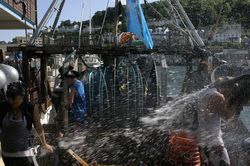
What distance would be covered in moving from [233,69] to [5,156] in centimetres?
410

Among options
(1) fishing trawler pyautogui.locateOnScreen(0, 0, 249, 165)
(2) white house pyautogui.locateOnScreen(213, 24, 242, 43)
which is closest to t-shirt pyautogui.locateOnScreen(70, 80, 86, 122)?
(1) fishing trawler pyautogui.locateOnScreen(0, 0, 249, 165)

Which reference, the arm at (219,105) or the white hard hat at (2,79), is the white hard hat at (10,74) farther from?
the arm at (219,105)

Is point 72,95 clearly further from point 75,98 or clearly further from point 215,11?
point 215,11

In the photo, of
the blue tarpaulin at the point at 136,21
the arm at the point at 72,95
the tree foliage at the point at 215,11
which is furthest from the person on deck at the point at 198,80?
the tree foliage at the point at 215,11

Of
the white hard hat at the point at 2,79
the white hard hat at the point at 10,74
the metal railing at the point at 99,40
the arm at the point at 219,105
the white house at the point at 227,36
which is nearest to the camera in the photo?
the arm at the point at 219,105

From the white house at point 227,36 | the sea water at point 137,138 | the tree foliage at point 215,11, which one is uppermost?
the tree foliage at point 215,11

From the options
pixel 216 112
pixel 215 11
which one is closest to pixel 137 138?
pixel 216 112

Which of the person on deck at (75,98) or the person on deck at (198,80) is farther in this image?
the person on deck at (198,80)

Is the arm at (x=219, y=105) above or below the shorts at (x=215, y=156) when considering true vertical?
above

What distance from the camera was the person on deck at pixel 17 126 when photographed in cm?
523

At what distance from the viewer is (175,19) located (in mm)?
15828

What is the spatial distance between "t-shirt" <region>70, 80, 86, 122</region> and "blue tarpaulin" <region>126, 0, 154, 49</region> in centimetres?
458

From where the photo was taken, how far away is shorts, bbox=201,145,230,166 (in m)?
5.46

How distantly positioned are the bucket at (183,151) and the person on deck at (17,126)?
61.1 inches
